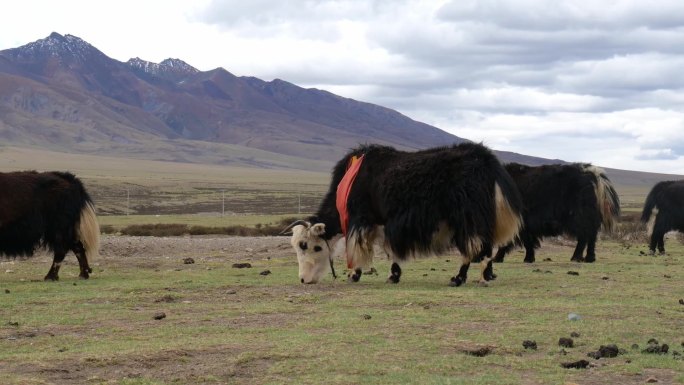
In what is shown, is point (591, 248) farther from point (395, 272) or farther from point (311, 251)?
point (311, 251)

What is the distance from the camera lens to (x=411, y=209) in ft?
46.8

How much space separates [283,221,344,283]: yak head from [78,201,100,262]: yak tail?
3.89 m

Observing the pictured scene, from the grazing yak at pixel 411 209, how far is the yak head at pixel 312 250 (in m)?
0.02

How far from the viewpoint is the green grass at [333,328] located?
7750mm

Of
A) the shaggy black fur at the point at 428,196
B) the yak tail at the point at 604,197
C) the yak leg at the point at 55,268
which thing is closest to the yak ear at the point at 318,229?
the shaggy black fur at the point at 428,196

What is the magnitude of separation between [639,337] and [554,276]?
6.49 metres

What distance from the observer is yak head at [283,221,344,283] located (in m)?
15.1

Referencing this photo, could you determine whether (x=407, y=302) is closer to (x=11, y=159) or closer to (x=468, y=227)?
(x=468, y=227)

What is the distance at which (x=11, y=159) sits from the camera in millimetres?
167000

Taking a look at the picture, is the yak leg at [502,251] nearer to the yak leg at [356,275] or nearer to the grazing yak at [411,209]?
the grazing yak at [411,209]

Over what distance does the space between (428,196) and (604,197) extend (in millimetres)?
6713

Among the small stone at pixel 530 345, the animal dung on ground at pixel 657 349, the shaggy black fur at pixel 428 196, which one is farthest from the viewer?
the shaggy black fur at pixel 428 196

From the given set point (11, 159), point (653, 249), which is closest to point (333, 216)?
point (653, 249)

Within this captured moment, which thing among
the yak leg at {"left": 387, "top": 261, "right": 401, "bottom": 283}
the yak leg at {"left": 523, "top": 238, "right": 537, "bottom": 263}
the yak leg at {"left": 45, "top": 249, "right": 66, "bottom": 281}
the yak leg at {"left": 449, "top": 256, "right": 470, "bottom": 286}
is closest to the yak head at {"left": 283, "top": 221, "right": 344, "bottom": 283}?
the yak leg at {"left": 387, "top": 261, "right": 401, "bottom": 283}
